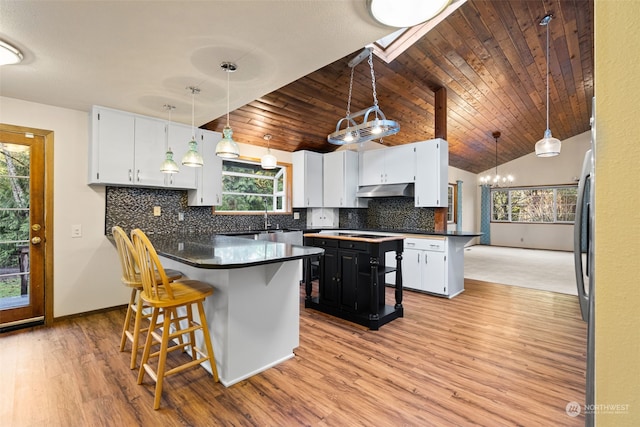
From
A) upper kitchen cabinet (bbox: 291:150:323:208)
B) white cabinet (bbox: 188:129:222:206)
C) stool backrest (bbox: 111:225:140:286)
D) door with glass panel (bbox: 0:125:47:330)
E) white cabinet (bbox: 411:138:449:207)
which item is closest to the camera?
stool backrest (bbox: 111:225:140:286)

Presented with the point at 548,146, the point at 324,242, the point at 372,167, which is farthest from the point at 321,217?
the point at 548,146

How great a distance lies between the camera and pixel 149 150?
3.44 m

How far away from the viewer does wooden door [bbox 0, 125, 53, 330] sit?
292 cm

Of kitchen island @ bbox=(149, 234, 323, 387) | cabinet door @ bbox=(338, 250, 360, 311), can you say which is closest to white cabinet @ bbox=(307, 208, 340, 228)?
cabinet door @ bbox=(338, 250, 360, 311)

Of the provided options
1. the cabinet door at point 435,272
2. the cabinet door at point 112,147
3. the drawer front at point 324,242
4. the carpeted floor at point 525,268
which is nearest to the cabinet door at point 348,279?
the drawer front at point 324,242

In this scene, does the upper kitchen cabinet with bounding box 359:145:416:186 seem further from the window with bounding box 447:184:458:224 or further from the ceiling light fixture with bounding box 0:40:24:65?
the window with bounding box 447:184:458:224

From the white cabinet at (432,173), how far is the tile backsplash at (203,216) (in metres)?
0.41

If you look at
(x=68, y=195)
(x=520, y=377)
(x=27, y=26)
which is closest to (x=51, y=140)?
(x=68, y=195)

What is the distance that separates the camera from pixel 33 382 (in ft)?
6.65

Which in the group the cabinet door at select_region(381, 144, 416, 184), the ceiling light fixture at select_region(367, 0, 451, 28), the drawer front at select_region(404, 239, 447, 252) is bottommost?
the drawer front at select_region(404, 239, 447, 252)

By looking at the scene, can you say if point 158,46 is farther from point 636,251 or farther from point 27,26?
point 636,251

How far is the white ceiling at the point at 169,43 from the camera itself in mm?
1661

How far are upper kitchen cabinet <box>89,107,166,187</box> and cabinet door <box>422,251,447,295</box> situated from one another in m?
3.63

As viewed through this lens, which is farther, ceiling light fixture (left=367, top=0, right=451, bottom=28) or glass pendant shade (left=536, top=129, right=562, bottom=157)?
glass pendant shade (left=536, top=129, right=562, bottom=157)
